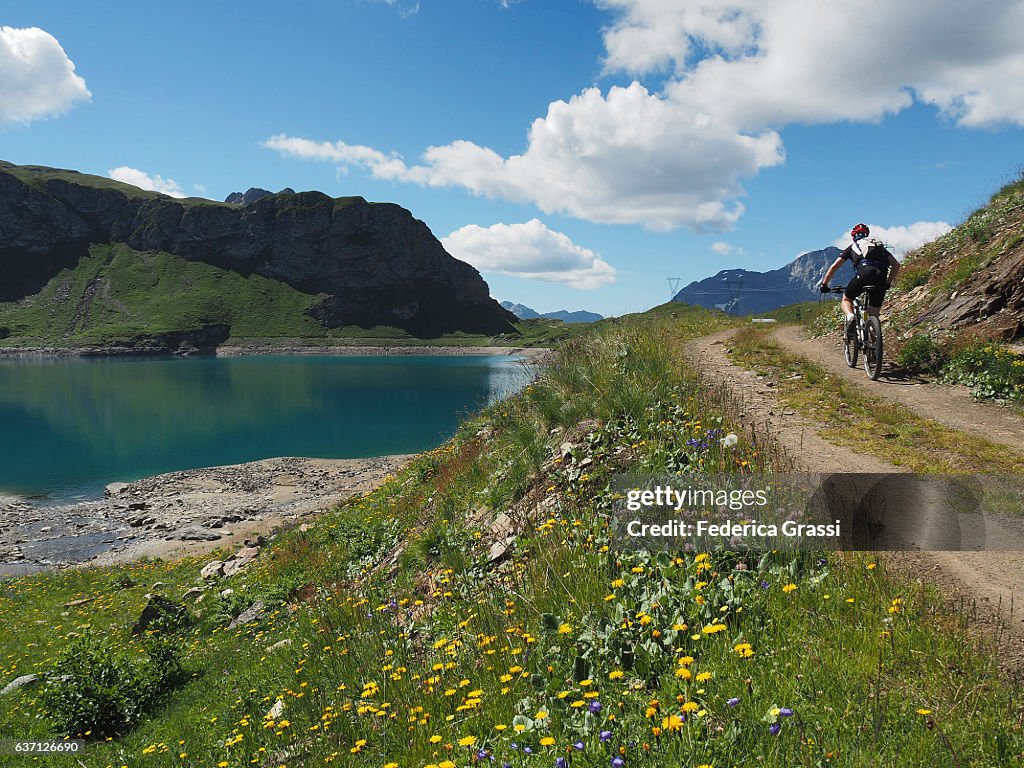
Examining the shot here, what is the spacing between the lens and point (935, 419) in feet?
30.3

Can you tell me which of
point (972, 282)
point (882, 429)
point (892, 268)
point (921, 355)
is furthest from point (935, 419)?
point (972, 282)

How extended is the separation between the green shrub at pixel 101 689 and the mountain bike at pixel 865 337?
611 inches

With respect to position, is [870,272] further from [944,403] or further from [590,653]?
[590,653]

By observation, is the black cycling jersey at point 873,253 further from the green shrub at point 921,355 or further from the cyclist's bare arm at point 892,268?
the green shrub at point 921,355

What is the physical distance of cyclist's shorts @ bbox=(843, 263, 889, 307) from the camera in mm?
12758

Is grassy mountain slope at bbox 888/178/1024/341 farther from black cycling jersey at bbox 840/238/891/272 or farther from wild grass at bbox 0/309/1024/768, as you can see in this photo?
wild grass at bbox 0/309/1024/768

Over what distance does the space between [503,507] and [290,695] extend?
3953 millimetres

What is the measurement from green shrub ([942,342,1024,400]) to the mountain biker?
1.90 m

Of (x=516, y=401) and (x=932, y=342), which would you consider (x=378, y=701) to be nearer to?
(x=516, y=401)

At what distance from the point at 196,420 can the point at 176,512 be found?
48995 millimetres

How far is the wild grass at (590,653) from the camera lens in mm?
3156

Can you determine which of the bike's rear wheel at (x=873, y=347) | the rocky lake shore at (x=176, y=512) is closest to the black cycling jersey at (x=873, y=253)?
the bike's rear wheel at (x=873, y=347)

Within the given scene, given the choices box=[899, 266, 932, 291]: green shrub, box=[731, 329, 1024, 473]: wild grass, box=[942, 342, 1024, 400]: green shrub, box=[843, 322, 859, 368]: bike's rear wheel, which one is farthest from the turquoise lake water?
box=[899, 266, 932, 291]: green shrub

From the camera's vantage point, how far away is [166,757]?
7.56m
